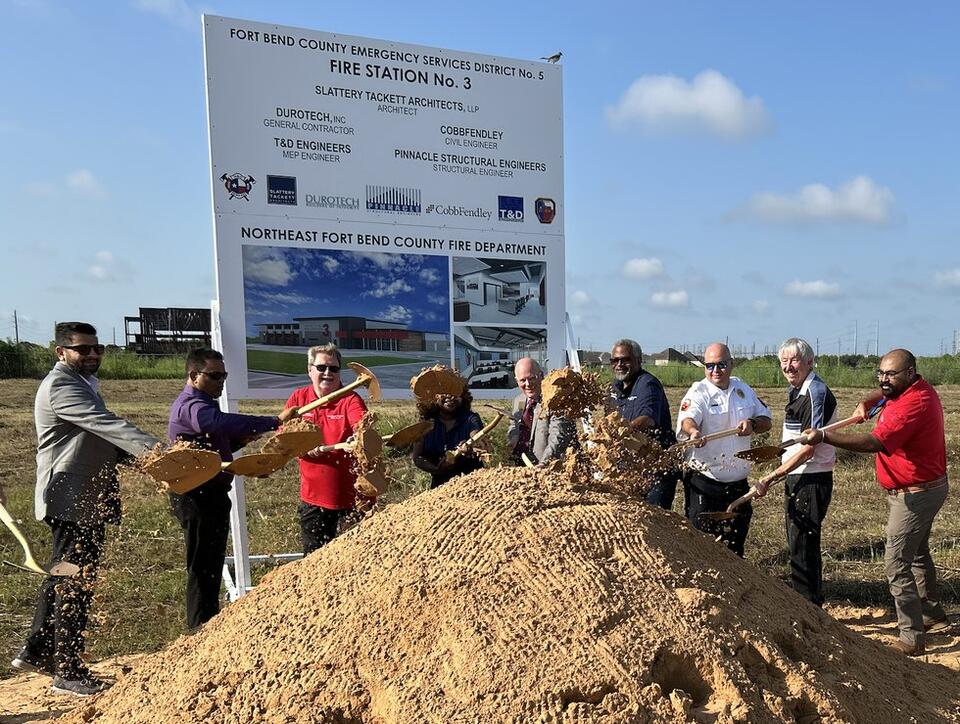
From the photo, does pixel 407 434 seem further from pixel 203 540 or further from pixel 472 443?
pixel 203 540

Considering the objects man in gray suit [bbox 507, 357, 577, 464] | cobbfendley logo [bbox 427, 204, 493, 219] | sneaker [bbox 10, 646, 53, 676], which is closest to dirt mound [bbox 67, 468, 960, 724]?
sneaker [bbox 10, 646, 53, 676]

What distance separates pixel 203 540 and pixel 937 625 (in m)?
4.14

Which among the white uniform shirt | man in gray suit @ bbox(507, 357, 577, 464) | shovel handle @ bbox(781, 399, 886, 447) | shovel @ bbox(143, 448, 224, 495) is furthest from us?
the white uniform shirt

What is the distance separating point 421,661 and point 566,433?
2.11 metres

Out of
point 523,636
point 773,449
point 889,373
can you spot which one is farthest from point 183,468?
point 889,373

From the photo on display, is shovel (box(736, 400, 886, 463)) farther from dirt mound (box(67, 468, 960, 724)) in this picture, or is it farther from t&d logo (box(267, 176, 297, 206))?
t&d logo (box(267, 176, 297, 206))

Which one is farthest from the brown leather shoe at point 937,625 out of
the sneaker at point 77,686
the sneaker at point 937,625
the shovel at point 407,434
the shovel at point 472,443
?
the sneaker at point 77,686

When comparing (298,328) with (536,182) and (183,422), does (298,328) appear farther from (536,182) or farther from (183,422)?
(536,182)

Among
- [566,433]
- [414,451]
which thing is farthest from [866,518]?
[414,451]

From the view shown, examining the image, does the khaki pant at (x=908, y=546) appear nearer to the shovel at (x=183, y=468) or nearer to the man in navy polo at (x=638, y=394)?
the man in navy polo at (x=638, y=394)

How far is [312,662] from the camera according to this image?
2.20 m

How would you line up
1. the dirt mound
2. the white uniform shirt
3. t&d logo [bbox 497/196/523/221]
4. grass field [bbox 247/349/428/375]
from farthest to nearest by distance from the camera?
t&d logo [bbox 497/196/523/221] < grass field [bbox 247/349/428/375] < the white uniform shirt < the dirt mound

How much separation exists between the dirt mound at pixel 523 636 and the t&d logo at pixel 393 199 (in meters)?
2.71

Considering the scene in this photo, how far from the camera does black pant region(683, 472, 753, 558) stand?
432cm
